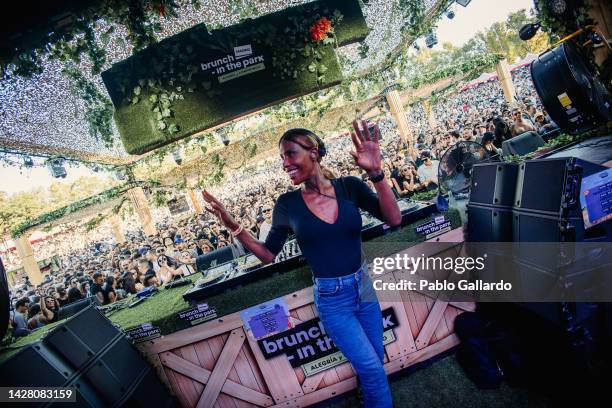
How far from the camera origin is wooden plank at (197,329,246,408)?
9.29 feet

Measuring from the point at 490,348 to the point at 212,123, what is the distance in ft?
9.74

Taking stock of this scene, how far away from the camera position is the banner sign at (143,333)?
9.23ft

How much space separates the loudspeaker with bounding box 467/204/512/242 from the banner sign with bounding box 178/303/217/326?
8.24ft

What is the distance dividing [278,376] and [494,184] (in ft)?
8.68

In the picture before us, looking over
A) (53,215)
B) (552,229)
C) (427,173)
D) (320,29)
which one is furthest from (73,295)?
(552,229)

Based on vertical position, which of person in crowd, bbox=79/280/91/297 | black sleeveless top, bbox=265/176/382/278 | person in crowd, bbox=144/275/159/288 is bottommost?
person in crowd, bbox=144/275/159/288

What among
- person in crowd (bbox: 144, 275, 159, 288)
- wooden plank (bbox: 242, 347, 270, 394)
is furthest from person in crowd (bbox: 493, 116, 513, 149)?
person in crowd (bbox: 144, 275, 159, 288)

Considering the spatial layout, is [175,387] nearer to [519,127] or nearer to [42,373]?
[42,373]

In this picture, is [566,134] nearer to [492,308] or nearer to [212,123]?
[492,308]

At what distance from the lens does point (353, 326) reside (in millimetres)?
1887

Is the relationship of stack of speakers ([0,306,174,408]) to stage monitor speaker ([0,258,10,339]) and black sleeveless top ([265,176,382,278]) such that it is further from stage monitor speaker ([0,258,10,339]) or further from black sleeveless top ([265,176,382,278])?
black sleeveless top ([265,176,382,278])

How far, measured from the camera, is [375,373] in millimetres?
1879

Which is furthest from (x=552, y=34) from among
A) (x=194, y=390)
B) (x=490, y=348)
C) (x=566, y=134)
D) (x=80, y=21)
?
(x=194, y=390)

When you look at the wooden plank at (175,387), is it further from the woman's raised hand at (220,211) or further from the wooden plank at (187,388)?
the woman's raised hand at (220,211)
